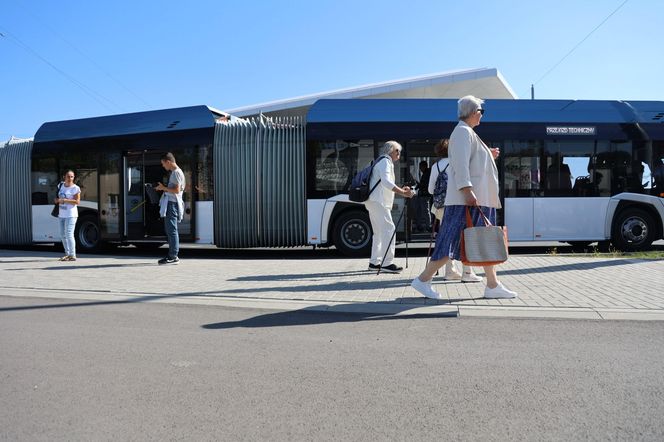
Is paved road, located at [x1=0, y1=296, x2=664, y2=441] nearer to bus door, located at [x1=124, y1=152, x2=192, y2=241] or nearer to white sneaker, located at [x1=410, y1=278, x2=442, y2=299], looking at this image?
white sneaker, located at [x1=410, y1=278, x2=442, y2=299]

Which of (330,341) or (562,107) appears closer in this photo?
(330,341)

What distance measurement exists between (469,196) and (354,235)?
5.53 meters

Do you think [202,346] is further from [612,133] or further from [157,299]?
[612,133]

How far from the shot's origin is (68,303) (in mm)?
5715

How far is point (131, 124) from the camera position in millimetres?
11883

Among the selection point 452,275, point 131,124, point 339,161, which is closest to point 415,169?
point 339,161

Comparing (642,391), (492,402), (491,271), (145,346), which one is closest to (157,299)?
(145,346)

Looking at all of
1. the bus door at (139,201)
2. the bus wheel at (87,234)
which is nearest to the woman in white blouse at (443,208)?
the bus door at (139,201)

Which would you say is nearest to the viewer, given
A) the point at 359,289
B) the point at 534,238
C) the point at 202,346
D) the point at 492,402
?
the point at 492,402

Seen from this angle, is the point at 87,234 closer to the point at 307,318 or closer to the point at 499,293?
the point at 307,318

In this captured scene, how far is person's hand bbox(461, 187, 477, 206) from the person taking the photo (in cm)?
493

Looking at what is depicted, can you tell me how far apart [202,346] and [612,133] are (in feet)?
32.3

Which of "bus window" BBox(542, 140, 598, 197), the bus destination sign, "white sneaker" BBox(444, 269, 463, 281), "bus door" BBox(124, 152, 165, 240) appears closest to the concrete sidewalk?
"white sneaker" BBox(444, 269, 463, 281)

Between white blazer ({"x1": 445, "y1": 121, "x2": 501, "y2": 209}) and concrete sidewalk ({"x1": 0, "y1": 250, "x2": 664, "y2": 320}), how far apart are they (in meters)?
1.07
